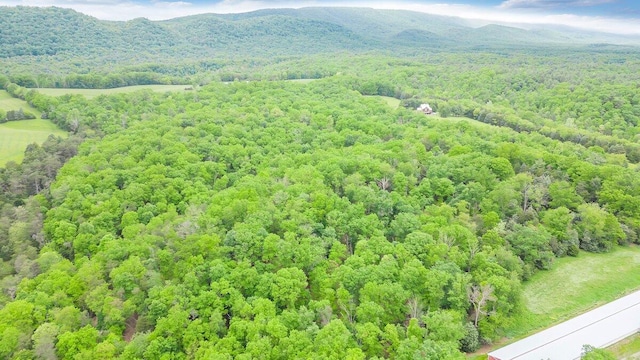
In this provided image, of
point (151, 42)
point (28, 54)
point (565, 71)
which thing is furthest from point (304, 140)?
point (151, 42)

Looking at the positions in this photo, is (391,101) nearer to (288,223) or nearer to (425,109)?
(425,109)

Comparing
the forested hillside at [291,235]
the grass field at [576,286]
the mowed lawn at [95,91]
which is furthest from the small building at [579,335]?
the mowed lawn at [95,91]

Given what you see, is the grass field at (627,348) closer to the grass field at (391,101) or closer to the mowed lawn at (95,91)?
the grass field at (391,101)

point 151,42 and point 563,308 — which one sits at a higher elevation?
point 151,42

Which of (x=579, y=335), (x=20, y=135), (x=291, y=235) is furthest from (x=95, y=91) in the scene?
(x=579, y=335)

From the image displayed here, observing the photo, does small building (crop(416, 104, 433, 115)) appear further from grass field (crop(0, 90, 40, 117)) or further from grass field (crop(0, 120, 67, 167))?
grass field (crop(0, 90, 40, 117))

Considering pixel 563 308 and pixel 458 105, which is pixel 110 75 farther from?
pixel 563 308
